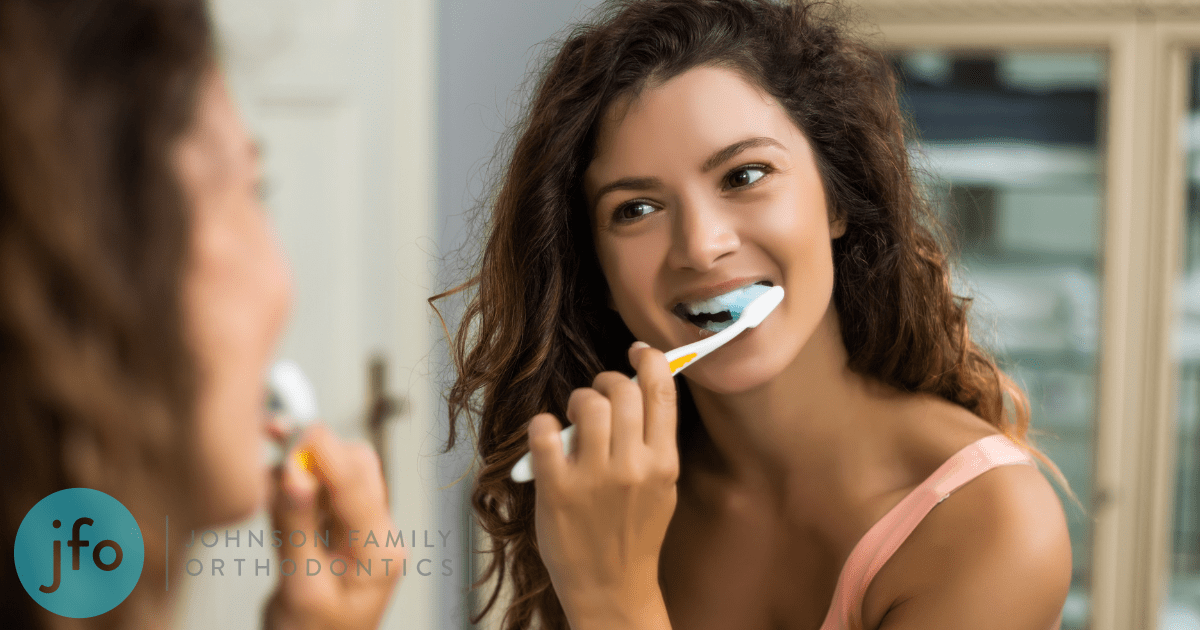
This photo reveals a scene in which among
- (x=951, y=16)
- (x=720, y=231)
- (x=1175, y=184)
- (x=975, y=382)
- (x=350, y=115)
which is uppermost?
(x=951, y=16)

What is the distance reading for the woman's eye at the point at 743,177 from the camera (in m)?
0.56

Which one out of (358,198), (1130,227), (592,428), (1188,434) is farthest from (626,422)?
(1188,434)

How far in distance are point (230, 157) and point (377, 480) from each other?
136 millimetres

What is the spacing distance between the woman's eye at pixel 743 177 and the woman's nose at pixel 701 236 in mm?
23

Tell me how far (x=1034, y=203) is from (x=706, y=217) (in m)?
1.21

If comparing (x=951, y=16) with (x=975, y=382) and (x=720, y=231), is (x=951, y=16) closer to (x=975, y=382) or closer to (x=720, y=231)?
(x=975, y=382)

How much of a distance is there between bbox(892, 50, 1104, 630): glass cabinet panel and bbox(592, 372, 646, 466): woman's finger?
3.71 ft

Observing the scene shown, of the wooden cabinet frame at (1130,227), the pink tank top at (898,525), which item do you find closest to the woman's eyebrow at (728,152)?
the pink tank top at (898,525)

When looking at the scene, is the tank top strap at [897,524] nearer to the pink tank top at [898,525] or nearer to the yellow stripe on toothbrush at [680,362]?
the pink tank top at [898,525]

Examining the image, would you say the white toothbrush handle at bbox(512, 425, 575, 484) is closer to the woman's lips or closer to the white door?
the woman's lips

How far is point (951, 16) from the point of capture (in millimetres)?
1346

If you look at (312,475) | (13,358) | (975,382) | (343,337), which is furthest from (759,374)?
(343,337)

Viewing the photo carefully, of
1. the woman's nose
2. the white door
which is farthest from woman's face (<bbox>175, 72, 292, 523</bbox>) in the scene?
the white door

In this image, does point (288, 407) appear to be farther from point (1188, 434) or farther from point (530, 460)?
point (1188, 434)
